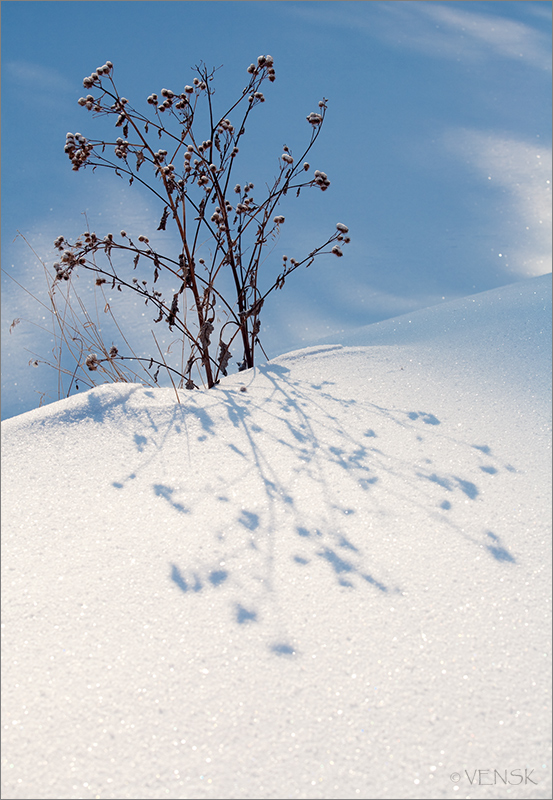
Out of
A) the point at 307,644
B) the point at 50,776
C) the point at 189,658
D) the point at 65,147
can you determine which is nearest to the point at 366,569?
the point at 307,644

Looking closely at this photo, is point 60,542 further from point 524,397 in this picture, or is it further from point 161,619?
point 524,397

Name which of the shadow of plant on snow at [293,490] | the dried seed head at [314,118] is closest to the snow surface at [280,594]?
the shadow of plant on snow at [293,490]

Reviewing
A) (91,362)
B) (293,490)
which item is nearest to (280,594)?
(293,490)

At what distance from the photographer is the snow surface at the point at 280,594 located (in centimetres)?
91

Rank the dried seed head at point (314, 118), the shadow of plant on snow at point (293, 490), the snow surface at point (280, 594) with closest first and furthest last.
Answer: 1. the snow surface at point (280, 594)
2. the shadow of plant on snow at point (293, 490)
3. the dried seed head at point (314, 118)

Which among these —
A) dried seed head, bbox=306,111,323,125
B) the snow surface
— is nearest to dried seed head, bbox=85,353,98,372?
the snow surface

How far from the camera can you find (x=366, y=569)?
1.20 meters

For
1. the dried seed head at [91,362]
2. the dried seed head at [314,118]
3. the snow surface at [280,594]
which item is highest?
the dried seed head at [314,118]

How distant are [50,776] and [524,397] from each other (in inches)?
58.8

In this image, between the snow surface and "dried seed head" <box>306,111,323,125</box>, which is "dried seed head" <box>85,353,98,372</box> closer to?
the snow surface

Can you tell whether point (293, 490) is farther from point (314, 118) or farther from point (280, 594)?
point (314, 118)

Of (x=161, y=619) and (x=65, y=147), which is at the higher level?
(x=65, y=147)

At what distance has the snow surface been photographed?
907mm

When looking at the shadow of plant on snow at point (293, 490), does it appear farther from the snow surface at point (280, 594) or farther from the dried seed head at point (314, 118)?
the dried seed head at point (314, 118)
